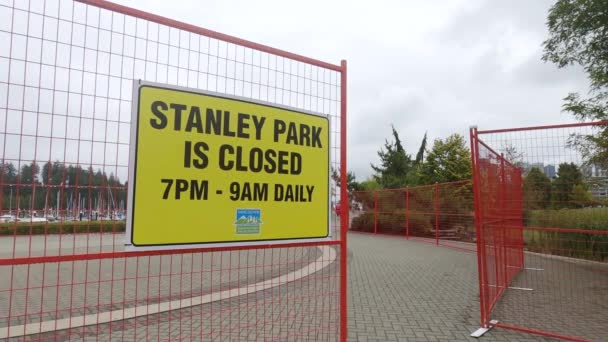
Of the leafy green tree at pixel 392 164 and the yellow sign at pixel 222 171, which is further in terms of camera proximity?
the leafy green tree at pixel 392 164

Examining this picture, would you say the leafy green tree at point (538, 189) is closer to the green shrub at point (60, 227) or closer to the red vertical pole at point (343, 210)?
the red vertical pole at point (343, 210)

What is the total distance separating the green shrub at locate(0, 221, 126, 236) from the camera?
2639 millimetres

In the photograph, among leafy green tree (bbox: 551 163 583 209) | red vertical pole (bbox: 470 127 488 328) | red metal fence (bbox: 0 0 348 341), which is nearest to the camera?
red metal fence (bbox: 0 0 348 341)

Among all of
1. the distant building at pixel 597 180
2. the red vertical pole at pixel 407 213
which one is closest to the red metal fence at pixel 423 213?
the red vertical pole at pixel 407 213

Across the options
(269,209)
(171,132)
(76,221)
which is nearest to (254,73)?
(171,132)

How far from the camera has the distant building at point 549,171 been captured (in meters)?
5.46

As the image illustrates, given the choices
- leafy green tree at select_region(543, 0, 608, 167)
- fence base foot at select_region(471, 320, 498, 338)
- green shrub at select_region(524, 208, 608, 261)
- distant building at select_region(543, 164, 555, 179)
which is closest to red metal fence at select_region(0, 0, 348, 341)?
fence base foot at select_region(471, 320, 498, 338)

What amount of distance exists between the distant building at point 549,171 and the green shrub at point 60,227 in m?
5.30

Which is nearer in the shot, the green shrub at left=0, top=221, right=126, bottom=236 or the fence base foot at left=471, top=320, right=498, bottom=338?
the green shrub at left=0, top=221, right=126, bottom=236

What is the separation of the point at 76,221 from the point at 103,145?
55 centimetres

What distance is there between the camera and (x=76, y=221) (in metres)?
2.74

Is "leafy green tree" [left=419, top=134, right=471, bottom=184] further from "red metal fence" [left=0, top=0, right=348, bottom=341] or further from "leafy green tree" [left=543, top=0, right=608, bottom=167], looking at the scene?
"red metal fence" [left=0, top=0, right=348, bottom=341]

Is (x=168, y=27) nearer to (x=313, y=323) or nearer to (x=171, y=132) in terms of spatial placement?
(x=171, y=132)

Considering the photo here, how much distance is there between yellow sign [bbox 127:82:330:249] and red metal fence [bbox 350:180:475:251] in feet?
31.7
